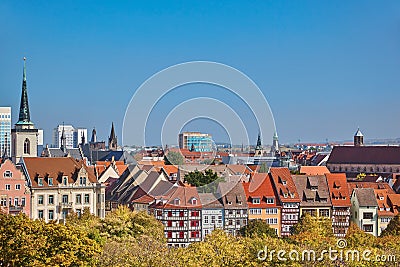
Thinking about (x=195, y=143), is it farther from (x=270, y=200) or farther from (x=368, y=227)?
(x=270, y=200)

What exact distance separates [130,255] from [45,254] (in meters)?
3.64

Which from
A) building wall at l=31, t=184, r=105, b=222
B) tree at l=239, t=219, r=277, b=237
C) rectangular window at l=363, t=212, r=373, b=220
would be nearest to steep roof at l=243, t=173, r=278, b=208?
tree at l=239, t=219, r=277, b=237

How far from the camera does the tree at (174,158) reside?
106m

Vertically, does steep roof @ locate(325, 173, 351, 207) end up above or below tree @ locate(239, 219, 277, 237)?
above

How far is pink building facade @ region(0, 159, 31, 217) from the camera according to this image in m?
57.0

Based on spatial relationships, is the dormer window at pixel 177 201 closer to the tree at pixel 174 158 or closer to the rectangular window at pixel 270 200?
the rectangular window at pixel 270 200

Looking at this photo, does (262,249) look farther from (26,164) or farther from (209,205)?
(26,164)

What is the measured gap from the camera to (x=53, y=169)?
59.9 metres

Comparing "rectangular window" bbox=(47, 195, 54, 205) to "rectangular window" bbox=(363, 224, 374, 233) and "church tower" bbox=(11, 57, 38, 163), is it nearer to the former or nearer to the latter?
"church tower" bbox=(11, 57, 38, 163)

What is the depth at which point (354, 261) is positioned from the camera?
33.1 meters

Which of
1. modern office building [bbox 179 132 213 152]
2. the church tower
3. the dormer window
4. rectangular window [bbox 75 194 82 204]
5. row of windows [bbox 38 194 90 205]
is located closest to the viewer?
the dormer window

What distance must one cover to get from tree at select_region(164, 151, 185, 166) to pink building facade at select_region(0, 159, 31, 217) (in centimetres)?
4728

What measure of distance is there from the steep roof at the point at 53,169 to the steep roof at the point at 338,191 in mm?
18302

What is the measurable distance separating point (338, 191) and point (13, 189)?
24.7 m
